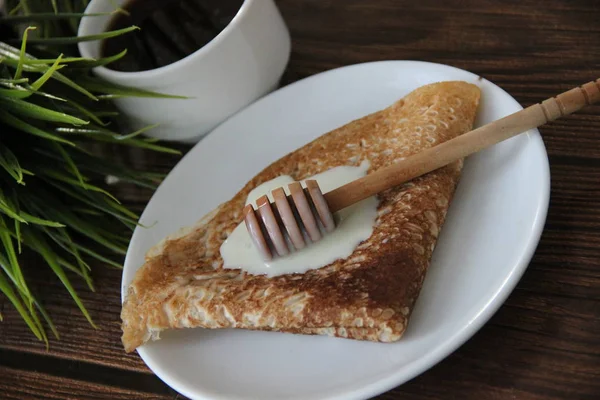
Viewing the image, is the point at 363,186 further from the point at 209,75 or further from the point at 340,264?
the point at 209,75

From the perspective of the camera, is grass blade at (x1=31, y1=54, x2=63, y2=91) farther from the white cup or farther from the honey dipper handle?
the honey dipper handle

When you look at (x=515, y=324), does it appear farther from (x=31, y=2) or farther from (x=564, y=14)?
(x=31, y=2)

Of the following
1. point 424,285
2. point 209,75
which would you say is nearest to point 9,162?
point 209,75

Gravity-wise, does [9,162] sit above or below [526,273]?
above

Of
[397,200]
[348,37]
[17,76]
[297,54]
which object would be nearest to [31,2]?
[17,76]

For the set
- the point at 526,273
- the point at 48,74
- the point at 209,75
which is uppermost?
the point at 48,74

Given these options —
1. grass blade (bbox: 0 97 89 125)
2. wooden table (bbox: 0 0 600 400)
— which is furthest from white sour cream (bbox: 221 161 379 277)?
grass blade (bbox: 0 97 89 125)
